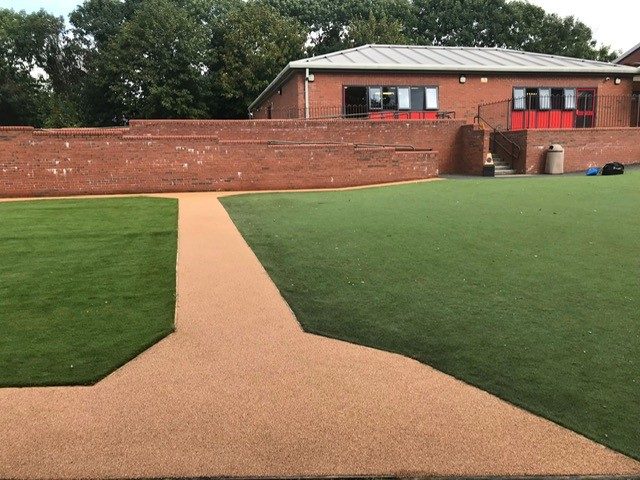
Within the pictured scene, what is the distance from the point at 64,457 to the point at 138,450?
0.35 metres

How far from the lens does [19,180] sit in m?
14.6

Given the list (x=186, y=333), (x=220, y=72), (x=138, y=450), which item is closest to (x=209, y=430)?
(x=138, y=450)

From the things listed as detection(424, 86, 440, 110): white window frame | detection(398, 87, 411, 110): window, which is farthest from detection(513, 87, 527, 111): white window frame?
detection(398, 87, 411, 110): window

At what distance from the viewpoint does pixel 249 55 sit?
37.4 m

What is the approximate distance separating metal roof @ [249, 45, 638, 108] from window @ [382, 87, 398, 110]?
882 mm

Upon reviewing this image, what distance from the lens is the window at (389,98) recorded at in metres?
22.1

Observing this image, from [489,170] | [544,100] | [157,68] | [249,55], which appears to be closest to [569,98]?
[544,100]

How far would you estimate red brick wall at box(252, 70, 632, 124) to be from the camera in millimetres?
21344

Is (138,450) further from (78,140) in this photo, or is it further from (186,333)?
(78,140)

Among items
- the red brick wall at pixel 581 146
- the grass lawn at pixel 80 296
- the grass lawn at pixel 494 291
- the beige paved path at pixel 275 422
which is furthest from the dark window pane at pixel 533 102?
the beige paved path at pixel 275 422

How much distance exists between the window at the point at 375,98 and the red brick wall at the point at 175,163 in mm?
4433

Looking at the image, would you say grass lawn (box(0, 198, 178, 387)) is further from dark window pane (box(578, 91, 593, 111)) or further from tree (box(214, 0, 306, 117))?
tree (box(214, 0, 306, 117))

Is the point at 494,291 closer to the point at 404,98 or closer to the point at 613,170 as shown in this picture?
the point at 613,170

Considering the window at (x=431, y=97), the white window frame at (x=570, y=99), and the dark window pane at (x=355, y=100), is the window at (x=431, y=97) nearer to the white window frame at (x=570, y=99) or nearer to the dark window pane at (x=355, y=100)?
the dark window pane at (x=355, y=100)
